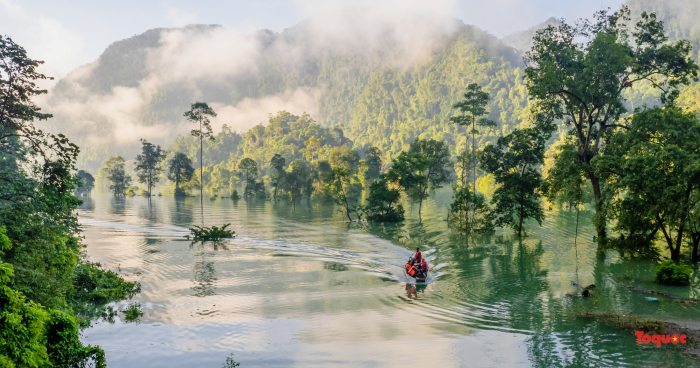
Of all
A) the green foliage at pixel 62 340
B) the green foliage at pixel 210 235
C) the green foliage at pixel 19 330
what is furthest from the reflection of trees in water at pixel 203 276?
the green foliage at pixel 19 330

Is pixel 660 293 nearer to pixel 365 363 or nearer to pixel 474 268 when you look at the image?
pixel 474 268

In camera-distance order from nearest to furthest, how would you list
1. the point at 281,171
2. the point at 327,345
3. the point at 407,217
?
the point at 327,345
the point at 407,217
the point at 281,171

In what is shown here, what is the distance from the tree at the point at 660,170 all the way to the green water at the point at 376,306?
381cm

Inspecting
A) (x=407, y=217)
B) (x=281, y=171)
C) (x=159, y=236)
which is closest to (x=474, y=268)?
(x=159, y=236)

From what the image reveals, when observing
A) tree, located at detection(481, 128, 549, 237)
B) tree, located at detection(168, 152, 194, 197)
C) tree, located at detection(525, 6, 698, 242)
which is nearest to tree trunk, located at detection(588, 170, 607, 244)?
tree, located at detection(525, 6, 698, 242)

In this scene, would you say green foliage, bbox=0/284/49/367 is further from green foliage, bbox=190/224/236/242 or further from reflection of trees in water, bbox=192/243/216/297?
green foliage, bbox=190/224/236/242

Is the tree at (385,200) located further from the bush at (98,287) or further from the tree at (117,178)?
the tree at (117,178)

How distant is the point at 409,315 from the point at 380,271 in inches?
477

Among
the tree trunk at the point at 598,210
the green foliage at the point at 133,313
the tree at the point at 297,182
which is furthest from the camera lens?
the tree at the point at 297,182

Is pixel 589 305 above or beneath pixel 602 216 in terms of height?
beneath

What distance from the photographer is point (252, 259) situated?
42500 millimetres

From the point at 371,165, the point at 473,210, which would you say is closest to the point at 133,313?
the point at 473,210

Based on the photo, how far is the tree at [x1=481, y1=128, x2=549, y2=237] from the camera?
51031mm

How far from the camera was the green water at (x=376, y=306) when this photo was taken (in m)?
20.1
